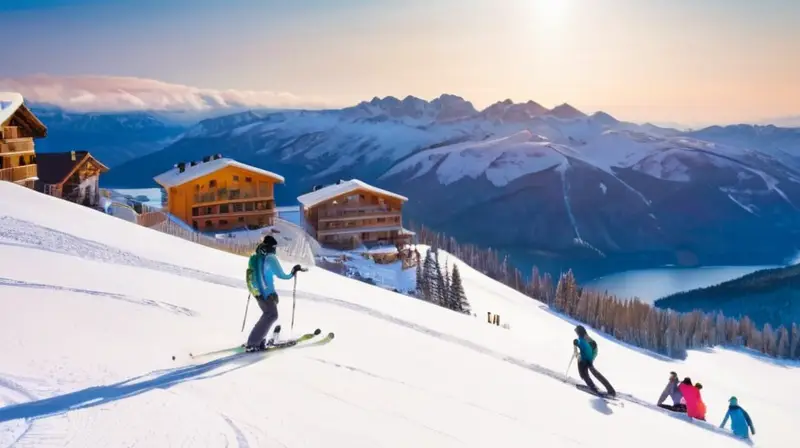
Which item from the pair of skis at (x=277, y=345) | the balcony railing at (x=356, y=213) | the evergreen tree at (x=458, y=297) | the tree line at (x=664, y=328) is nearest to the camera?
the pair of skis at (x=277, y=345)

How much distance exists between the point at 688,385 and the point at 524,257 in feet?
368

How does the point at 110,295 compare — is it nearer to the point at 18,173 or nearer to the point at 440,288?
the point at 18,173

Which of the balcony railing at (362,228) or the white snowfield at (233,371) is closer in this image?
the white snowfield at (233,371)

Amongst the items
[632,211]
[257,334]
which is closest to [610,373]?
[257,334]

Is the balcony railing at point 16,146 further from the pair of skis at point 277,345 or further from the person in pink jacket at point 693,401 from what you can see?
the person in pink jacket at point 693,401

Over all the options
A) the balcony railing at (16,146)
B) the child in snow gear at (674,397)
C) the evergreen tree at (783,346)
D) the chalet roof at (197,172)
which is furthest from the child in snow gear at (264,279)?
the evergreen tree at (783,346)

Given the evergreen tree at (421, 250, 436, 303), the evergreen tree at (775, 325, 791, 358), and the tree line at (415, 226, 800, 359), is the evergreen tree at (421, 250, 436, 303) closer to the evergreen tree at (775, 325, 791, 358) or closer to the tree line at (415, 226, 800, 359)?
the tree line at (415, 226, 800, 359)

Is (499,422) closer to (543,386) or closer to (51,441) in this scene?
(543,386)

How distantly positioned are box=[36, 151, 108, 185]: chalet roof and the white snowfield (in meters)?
20.8

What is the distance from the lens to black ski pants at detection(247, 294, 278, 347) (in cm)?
969

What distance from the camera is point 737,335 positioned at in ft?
160

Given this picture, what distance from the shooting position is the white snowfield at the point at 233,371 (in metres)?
Result: 7.00

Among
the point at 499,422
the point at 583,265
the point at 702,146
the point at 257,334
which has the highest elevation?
the point at 702,146

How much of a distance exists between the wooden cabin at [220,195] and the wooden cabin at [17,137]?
1477 cm
